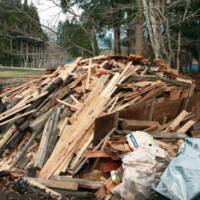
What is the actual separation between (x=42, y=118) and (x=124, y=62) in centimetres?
301

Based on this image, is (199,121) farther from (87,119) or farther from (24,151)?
(24,151)

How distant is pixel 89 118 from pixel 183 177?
119 inches

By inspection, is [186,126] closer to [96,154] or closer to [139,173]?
[96,154]

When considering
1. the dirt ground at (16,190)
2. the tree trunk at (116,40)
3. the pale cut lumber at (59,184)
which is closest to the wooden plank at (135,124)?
the pale cut lumber at (59,184)

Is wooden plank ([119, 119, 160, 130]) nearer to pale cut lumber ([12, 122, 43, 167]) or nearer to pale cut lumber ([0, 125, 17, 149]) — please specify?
pale cut lumber ([12, 122, 43, 167])

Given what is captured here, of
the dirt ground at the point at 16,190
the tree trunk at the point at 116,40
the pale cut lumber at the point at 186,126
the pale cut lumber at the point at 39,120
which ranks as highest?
the tree trunk at the point at 116,40

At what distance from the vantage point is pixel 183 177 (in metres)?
5.50

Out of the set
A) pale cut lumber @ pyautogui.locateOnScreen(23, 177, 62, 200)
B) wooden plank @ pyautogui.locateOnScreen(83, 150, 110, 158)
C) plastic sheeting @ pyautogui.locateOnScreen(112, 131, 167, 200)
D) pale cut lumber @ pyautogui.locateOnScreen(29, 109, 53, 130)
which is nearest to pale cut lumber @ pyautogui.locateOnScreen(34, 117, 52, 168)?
pale cut lumber @ pyautogui.locateOnScreen(29, 109, 53, 130)

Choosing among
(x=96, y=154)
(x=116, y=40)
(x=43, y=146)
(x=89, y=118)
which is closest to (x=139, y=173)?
(x=96, y=154)

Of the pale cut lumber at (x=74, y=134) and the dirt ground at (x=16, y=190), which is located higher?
the pale cut lumber at (x=74, y=134)

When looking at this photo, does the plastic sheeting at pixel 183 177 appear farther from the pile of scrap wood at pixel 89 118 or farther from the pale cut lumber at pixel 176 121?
the pale cut lumber at pixel 176 121

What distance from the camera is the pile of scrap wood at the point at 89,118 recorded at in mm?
7289

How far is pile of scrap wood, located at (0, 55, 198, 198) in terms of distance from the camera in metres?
7.29

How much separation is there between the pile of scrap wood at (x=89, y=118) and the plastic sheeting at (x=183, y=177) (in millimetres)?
840
